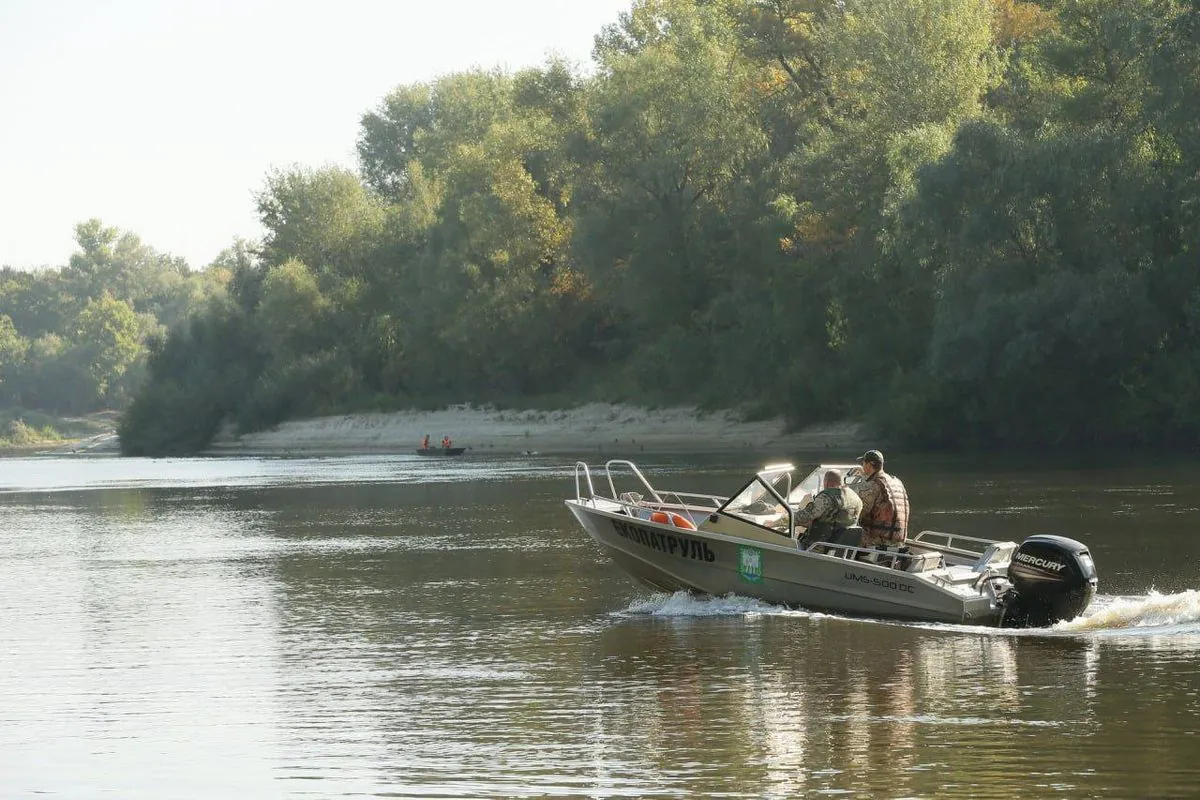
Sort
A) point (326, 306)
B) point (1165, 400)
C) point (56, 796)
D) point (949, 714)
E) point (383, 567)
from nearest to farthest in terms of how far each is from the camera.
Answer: point (56, 796), point (949, 714), point (383, 567), point (1165, 400), point (326, 306)

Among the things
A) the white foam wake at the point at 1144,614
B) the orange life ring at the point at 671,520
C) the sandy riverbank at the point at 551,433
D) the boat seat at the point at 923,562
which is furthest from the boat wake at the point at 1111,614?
the sandy riverbank at the point at 551,433

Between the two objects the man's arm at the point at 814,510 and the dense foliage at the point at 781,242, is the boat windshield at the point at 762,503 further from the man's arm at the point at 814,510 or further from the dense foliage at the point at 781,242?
the dense foliage at the point at 781,242

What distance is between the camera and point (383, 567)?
2738 centimetres

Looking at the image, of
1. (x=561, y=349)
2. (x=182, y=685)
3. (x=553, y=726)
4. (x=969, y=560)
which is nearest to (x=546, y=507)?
(x=969, y=560)

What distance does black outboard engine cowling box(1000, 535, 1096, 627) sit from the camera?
17.6 meters

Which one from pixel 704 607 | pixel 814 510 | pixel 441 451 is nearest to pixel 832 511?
pixel 814 510

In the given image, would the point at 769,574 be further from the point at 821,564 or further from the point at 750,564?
the point at 821,564

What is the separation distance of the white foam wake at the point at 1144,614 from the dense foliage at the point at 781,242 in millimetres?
33699

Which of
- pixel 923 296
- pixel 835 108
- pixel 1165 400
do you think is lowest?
pixel 1165 400

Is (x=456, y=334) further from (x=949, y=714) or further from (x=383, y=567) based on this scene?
(x=949, y=714)

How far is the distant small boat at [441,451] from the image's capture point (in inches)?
3113

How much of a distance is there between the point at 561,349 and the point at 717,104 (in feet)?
66.5

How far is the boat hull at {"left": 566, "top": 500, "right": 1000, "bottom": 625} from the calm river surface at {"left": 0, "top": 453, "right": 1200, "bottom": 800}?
29 cm

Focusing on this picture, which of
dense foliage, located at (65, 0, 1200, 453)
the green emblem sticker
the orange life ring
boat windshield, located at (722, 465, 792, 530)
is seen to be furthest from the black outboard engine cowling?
dense foliage, located at (65, 0, 1200, 453)
